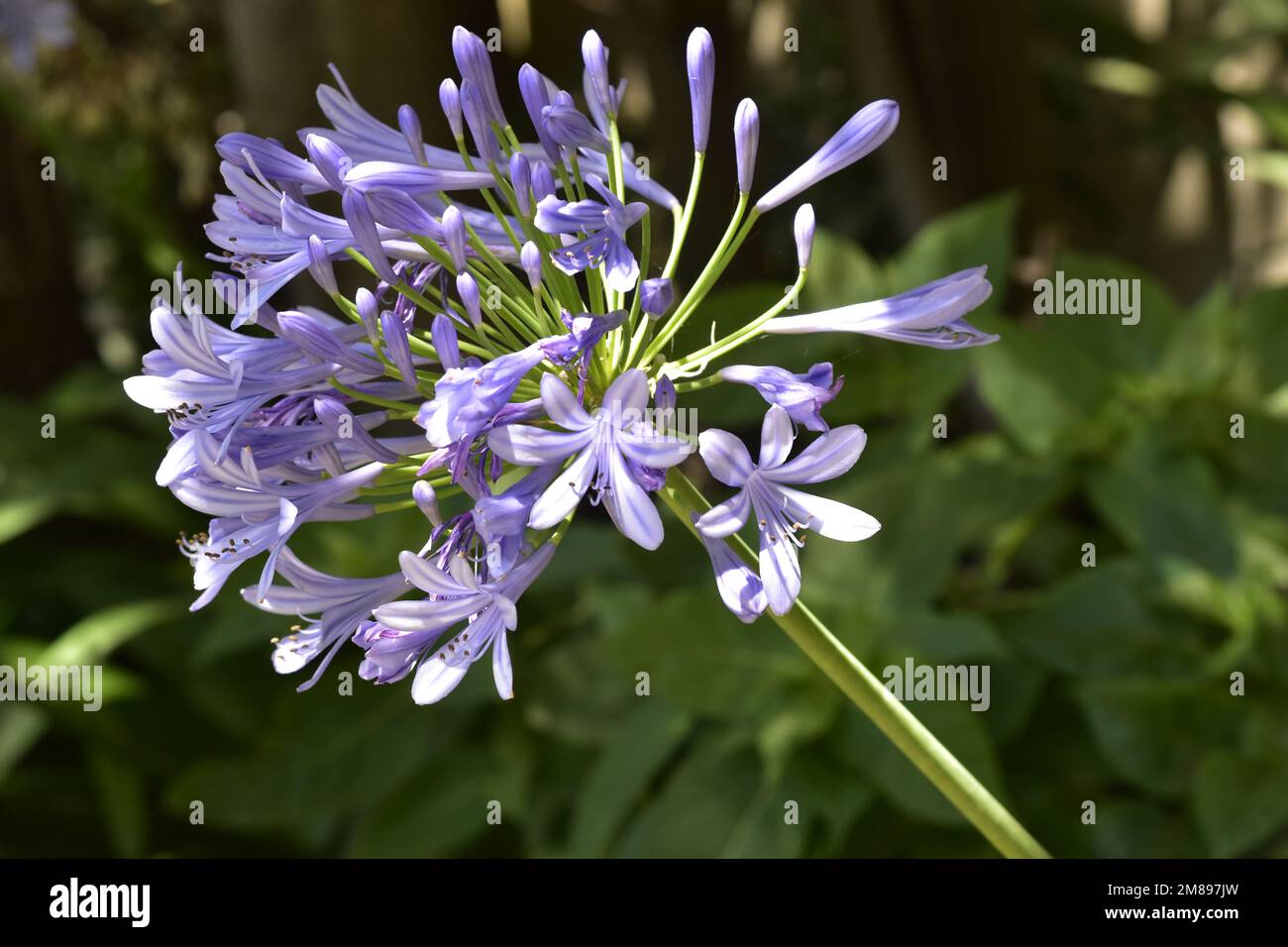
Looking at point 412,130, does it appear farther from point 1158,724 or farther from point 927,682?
point 1158,724

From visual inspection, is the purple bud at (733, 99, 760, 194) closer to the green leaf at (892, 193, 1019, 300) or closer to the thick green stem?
the thick green stem

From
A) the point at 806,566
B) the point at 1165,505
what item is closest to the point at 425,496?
the point at 806,566

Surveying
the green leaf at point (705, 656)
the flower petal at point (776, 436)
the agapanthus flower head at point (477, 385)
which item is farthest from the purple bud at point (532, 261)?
the green leaf at point (705, 656)

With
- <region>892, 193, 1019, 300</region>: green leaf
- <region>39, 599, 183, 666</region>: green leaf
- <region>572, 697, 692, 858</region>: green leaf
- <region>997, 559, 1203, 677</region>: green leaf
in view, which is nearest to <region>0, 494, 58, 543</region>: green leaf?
<region>39, 599, 183, 666</region>: green leaf

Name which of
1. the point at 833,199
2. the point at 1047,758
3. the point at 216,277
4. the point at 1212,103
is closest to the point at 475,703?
the point at 1047,758

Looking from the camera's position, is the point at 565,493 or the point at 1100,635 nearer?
the point at 565,493

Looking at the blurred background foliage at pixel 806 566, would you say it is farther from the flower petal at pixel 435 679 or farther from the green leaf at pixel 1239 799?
the flower petal at pixel 435 679
